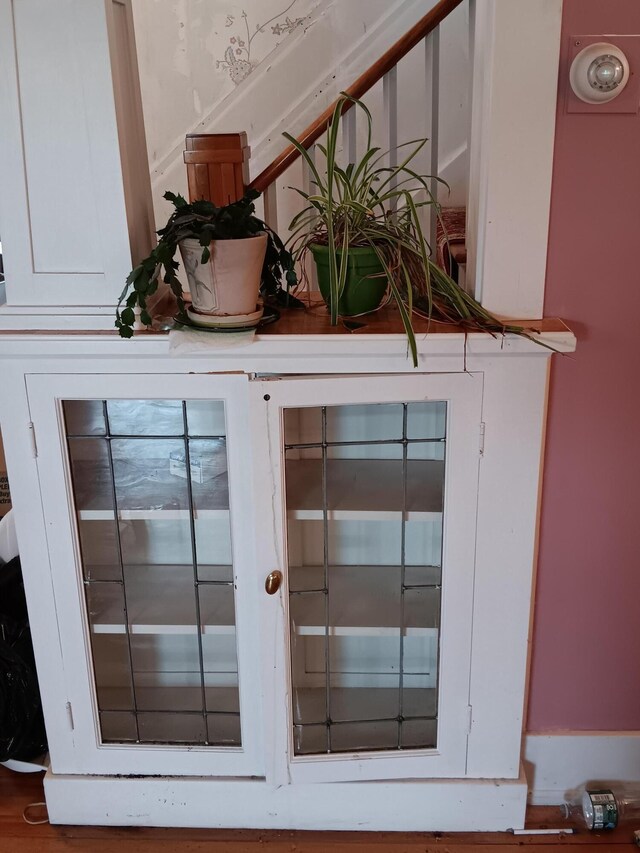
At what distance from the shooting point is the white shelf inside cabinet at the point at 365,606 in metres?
1.76

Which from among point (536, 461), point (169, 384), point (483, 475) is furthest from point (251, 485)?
point (536, 461)

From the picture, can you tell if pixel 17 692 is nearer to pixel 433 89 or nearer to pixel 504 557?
pixel 504 557

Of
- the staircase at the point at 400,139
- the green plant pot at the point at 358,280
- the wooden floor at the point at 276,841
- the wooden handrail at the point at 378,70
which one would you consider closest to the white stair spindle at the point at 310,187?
the staircase at the point at 400,139

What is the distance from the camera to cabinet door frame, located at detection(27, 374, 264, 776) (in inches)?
62.5

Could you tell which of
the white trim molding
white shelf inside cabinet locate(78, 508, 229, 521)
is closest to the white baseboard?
white shelf inside cabinet locate(78, 508, 229, 521)

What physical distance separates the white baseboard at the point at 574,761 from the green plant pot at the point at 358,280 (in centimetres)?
108

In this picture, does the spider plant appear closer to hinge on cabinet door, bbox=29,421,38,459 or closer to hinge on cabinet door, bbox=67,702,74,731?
hinge on cabinet door, bbox=29,421,38,459

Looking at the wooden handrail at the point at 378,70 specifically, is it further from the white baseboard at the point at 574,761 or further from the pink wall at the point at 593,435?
the white baseboard at the point at 574,761

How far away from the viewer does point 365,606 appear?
5.89 ft

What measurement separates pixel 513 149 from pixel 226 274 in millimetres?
567

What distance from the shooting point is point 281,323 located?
1.61m

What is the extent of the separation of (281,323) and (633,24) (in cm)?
82

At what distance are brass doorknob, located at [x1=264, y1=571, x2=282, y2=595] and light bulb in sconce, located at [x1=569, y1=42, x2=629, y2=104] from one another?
1.07 meters

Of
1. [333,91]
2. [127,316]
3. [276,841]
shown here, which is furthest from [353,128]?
[276,841]
